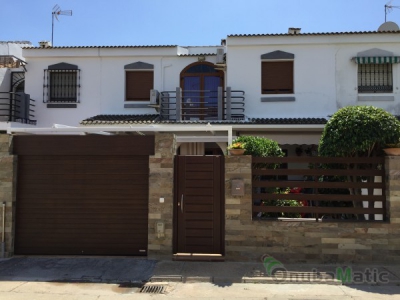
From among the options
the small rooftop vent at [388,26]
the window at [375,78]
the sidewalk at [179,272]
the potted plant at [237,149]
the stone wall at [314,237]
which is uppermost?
the small rooftop vent at [388,26]

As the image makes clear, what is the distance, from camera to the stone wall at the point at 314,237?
25.2 feet

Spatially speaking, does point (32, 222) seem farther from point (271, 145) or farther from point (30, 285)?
point (271, 145)

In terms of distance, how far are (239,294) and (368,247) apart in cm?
339

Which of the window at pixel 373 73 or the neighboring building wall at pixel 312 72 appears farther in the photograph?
the neighboring building wall at pixel 312 72

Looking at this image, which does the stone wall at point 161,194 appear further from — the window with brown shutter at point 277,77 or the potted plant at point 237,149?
the window with brown shutter at point 277,77

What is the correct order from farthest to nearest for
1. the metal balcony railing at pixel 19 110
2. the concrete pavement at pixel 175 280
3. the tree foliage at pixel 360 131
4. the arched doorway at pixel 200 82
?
the arched doorway at pixel 200 82 → the metal balcony railing at pixel 19 110 → the tree foliage at pixel 360 131 → the concrete pavement at pixel 175 280

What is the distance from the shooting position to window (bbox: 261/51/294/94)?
15.1 m

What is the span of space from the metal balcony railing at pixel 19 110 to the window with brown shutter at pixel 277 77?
10550 millimetres

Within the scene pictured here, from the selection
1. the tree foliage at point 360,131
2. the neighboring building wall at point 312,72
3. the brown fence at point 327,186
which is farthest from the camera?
the neighboring building wall at point 312,72

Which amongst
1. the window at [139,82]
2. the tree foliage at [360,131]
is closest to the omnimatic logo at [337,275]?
the tree foliage at [360,131]

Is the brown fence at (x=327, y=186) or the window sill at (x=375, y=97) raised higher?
the window sill at (x=375, y=97)

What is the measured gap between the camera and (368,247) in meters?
7.69

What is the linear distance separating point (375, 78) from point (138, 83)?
411 inches

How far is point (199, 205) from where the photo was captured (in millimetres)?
8070
